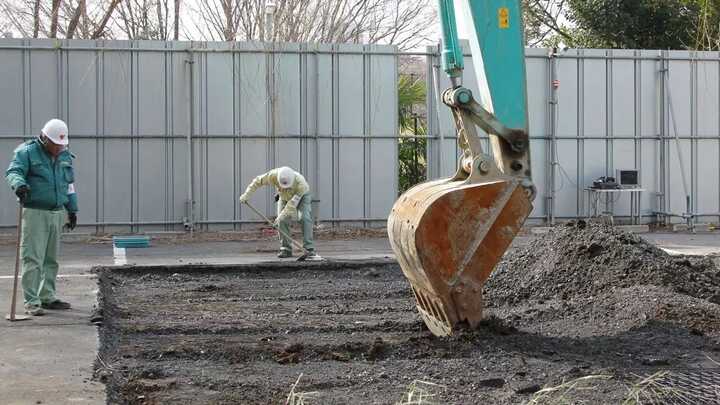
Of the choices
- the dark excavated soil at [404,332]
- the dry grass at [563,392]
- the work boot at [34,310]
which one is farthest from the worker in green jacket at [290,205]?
the dry grass at [563,392]

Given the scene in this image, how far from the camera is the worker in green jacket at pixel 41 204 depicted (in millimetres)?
9242

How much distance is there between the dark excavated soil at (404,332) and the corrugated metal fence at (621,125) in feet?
27.9

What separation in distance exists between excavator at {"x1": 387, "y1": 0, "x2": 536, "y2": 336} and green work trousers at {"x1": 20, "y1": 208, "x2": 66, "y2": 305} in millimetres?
3409

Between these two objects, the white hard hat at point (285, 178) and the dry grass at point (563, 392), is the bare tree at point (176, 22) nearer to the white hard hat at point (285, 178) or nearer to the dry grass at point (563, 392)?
the white hard hat at point (285, 178)

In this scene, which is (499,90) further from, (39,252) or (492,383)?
(39,252)

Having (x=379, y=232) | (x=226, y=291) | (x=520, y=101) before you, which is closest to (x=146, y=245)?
(x=379, y=232)

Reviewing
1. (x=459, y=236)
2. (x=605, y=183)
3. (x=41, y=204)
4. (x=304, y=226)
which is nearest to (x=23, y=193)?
(x=41, y=204)

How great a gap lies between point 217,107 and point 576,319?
11598mm

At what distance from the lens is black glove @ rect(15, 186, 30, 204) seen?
9109 mm

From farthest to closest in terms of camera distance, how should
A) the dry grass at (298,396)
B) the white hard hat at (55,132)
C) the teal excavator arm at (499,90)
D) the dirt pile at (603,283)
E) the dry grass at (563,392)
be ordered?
the white hard hat at (55,132)
the dirt pile at (603,283)
the teal excavator arm at (499,90)
the dry grass at (563,392)
the dry grass at (298,396)

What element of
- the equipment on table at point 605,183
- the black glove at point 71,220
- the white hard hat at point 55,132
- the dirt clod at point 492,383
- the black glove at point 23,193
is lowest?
the dirt clod at point 492,383

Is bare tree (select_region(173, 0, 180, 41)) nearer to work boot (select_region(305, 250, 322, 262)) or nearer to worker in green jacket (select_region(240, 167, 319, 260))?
worker in green jacket (select_region(240, 167, 319, 260))

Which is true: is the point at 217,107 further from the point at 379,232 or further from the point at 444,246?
the point at 444,246

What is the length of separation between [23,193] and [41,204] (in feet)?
0.90
